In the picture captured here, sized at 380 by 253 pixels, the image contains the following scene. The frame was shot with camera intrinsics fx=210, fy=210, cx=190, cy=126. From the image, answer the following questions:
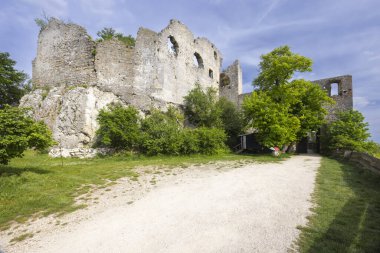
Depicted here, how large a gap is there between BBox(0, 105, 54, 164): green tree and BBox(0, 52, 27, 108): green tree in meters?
19.1

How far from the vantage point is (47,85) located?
56.6 ft

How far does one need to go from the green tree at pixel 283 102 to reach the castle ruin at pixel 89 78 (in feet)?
25.5

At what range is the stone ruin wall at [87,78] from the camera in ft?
47.7

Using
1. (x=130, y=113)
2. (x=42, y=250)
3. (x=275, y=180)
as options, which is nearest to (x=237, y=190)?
(x=275, y=180)

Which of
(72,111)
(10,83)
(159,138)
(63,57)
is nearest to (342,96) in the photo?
(159,138)

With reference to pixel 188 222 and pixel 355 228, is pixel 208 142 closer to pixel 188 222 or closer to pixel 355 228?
pixel 188 222

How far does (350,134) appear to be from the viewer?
54.7ft

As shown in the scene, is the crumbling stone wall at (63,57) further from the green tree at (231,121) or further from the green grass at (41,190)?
the green tree at (231,121)

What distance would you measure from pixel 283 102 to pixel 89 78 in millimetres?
15410

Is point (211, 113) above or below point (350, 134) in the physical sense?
above

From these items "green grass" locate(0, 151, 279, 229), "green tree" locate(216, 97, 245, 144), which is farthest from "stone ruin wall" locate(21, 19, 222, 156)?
"green grass" locate(0, 151, 279, 229)

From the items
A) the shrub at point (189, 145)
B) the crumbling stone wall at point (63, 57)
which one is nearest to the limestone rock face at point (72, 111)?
the crumbling stone wall at point (63, 57)

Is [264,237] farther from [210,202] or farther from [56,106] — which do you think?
[56,106]

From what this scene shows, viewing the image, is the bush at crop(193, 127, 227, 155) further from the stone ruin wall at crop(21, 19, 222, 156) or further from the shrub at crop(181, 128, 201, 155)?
the stone ruin wall at crop(21, 19, 222, 156)
